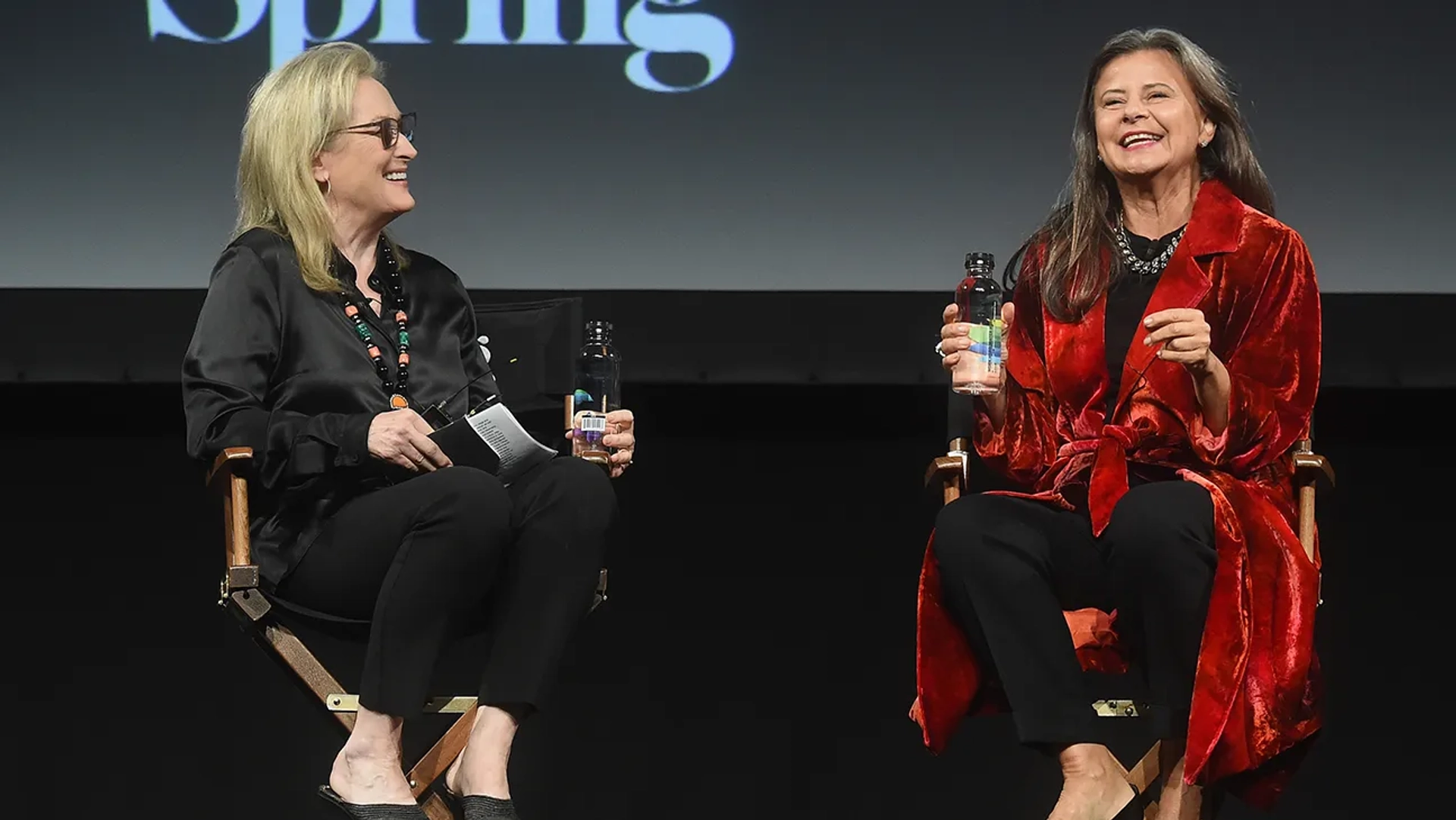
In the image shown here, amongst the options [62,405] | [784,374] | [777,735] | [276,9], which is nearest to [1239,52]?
[784,374]

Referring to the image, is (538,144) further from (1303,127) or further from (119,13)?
(1303,127)

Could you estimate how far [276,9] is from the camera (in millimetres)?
3744

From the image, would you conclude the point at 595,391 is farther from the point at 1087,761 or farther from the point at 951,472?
the point at 1087,761

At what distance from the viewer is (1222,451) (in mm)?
2490

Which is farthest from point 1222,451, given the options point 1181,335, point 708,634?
point 708,634

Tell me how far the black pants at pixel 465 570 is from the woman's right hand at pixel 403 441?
46 millimetres

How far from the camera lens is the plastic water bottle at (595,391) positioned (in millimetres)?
2699

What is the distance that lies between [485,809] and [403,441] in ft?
1.73

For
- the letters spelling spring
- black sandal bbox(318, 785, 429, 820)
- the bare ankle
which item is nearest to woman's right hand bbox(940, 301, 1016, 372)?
the bare ankle

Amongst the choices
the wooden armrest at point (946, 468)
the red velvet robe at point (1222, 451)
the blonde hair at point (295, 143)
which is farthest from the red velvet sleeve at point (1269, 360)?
the blonde hair at point (295, 143)

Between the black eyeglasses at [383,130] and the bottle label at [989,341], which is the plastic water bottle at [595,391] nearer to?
the black eyeglasses at [383,130]

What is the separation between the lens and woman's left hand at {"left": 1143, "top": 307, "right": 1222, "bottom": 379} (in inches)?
91.5

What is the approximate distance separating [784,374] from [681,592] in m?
0.56

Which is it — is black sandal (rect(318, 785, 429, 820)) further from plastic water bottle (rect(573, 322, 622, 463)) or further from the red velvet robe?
the red velvet robe
